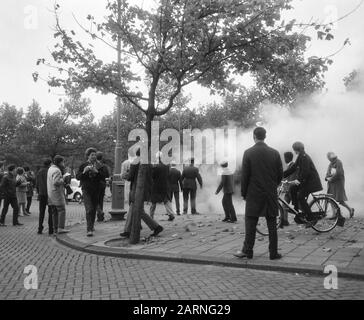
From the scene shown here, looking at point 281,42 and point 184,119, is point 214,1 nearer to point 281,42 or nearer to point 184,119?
point 281,42

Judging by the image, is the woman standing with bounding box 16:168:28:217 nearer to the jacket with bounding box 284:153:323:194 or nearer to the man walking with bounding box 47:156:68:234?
the man walking with bounding box 47:156:68:234

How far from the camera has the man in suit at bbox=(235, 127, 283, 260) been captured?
20.8 feet

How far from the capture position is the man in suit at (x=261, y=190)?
635 cm

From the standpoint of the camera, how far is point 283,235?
8.73 m

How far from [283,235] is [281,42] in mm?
3771

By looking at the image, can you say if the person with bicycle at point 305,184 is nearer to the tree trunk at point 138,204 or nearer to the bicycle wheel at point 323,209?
the bicycle wheel at point 323,209

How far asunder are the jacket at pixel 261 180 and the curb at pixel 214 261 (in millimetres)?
732

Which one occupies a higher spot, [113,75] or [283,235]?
[113,75]

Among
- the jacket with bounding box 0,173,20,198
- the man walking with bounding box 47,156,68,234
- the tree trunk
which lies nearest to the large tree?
the tree trunk

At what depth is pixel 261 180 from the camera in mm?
6367

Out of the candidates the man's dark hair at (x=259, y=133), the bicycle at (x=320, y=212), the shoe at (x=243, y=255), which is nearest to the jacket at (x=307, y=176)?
the bicycle at (x=320, y=212)

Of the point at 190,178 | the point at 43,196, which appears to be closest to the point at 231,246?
the point at 43,196

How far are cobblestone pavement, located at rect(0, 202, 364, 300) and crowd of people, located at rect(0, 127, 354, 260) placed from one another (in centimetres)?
100
